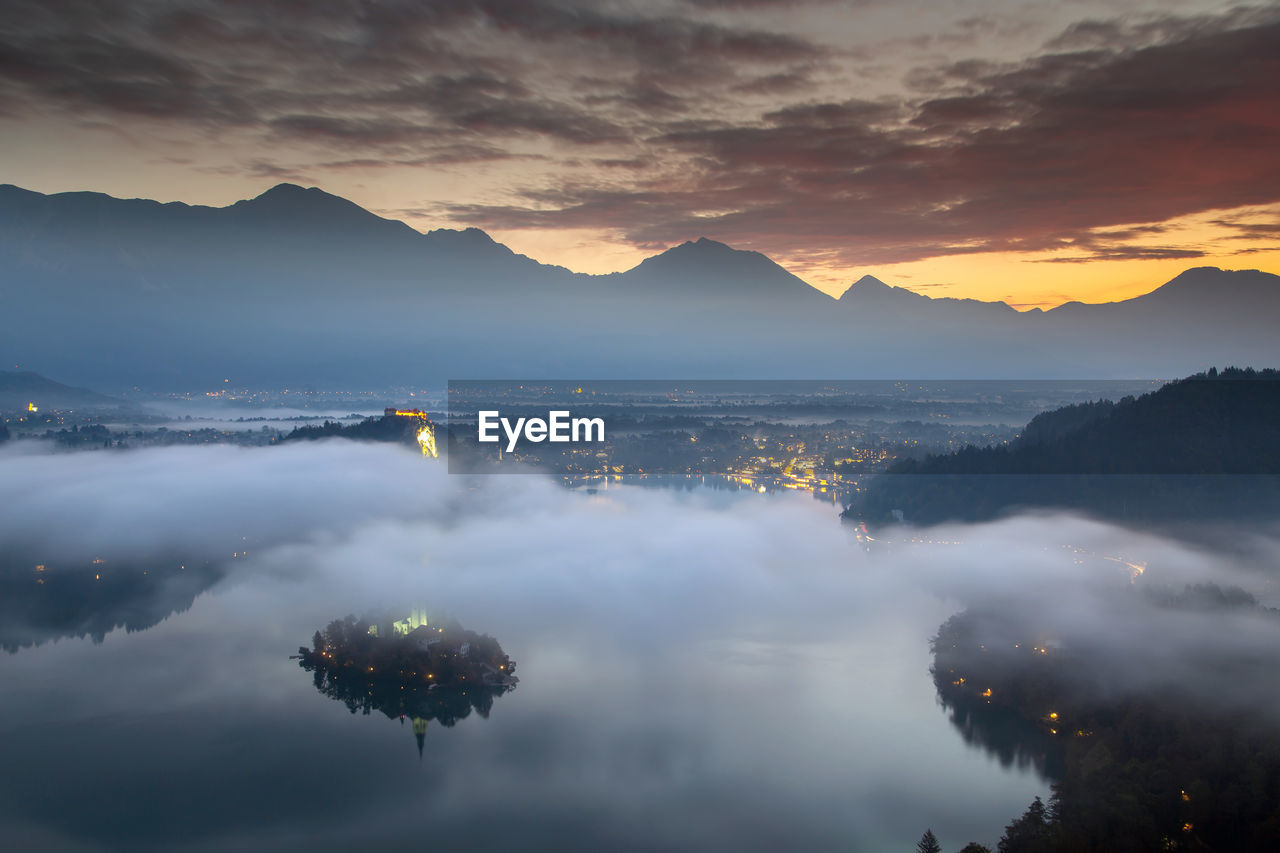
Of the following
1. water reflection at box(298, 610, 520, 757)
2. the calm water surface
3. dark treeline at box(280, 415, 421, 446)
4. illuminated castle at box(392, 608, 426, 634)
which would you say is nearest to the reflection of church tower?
water reflection at box(298, 610, 520, 757)

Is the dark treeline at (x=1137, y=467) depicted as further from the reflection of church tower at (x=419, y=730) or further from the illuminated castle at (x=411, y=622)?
the reflection of church tower at (x=419, y=730)

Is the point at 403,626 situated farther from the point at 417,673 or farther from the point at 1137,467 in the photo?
the point at 1137,467

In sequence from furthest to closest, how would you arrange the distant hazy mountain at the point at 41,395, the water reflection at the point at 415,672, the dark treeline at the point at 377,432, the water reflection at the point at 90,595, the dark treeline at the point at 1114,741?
the distant hazy mountain at the point at 41,395 < the dark treeline at the point at 377,432 < the water reflection at the point at 90,595 < the water reflection at the point at 415,672 < the dark treeline at the point at 1114,741

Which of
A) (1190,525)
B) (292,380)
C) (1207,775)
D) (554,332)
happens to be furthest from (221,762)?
(554,332)

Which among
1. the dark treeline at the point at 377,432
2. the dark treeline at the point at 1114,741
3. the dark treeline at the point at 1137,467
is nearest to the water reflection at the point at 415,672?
the dark treeline at the point at 1114,741

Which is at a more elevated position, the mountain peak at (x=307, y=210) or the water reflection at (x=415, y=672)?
the mountain peak at (x=307, y=210)

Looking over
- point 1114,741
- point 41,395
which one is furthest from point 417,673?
point 41,395

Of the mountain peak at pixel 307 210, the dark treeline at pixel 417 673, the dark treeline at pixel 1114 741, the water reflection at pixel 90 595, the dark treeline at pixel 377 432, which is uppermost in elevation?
the mountain peak at pixel 307 210
